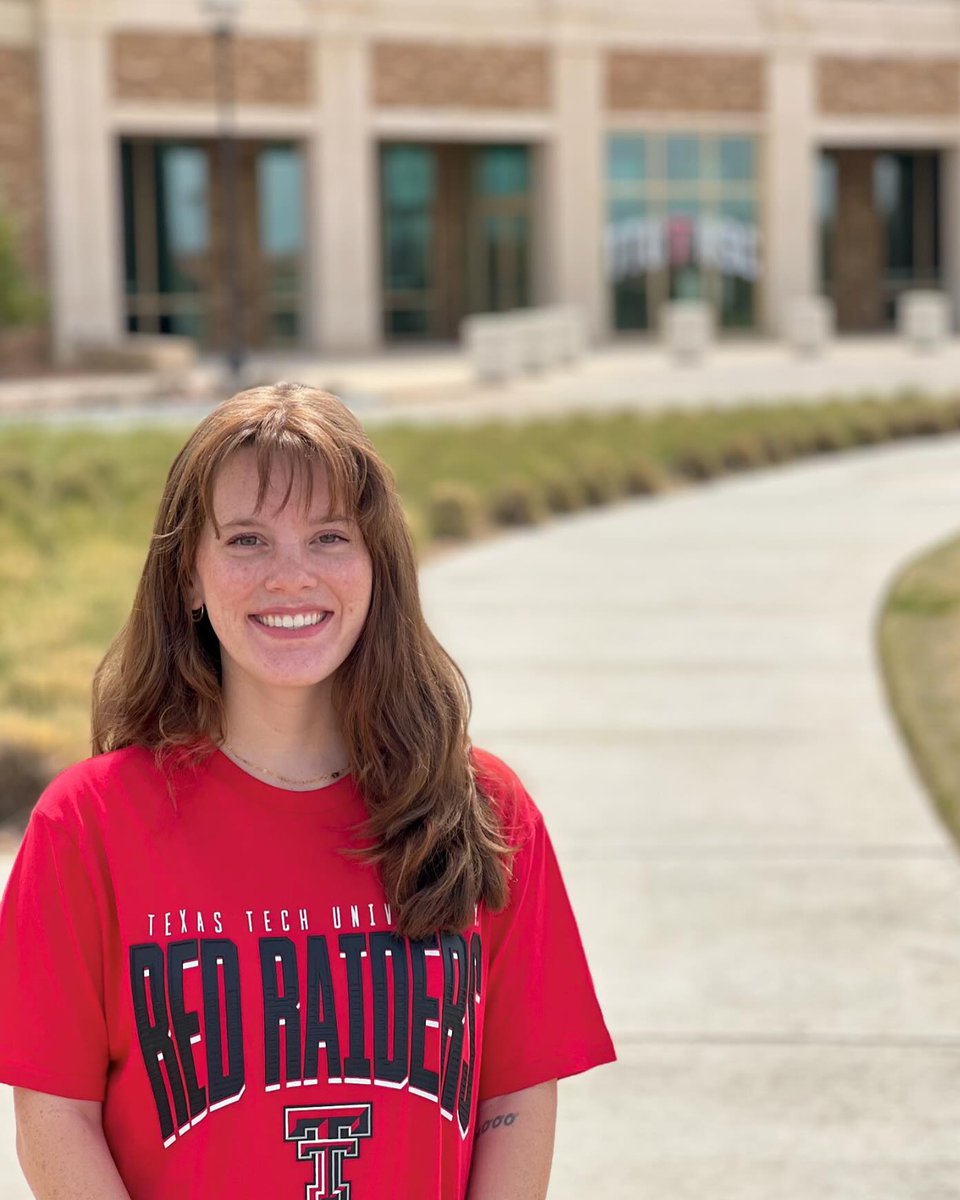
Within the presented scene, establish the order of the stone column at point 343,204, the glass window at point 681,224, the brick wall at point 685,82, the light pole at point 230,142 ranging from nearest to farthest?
the light pole at point 230,142 < the stone column at point 343,204 < the brick wall at point 685,82 < the glass window at point 681,224

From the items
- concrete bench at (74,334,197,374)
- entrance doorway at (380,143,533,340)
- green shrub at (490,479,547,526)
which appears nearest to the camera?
green shrub at (490,479,547,526)

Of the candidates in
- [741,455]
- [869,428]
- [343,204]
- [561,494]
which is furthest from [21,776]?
[343,204]

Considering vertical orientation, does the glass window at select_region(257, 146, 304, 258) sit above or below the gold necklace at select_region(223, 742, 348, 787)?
above

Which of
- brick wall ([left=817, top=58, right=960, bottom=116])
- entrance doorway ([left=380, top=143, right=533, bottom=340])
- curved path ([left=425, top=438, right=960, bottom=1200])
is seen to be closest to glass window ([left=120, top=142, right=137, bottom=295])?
entrance doorway ([left=380, top=143, right=533, bottom=340])

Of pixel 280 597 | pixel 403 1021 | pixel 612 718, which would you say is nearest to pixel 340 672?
pixel 280 597

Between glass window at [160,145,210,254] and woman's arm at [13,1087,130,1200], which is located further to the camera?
glass window at [160,145,210,254]

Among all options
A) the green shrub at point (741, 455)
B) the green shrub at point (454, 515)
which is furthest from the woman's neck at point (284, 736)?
the green shrub at point (741, 455)

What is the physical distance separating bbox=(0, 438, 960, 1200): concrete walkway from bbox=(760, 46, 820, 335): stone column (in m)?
29.7

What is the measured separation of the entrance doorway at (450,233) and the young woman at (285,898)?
130 feet

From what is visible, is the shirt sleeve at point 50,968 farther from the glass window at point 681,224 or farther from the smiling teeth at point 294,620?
the glass window at point 681,224

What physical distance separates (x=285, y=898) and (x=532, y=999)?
1.14 feet

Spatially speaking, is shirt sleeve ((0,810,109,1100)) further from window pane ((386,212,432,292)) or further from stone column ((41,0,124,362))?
window pane ((386,212,432,292))

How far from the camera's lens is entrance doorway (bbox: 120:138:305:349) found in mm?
38250

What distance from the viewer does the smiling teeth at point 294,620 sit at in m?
2.24
